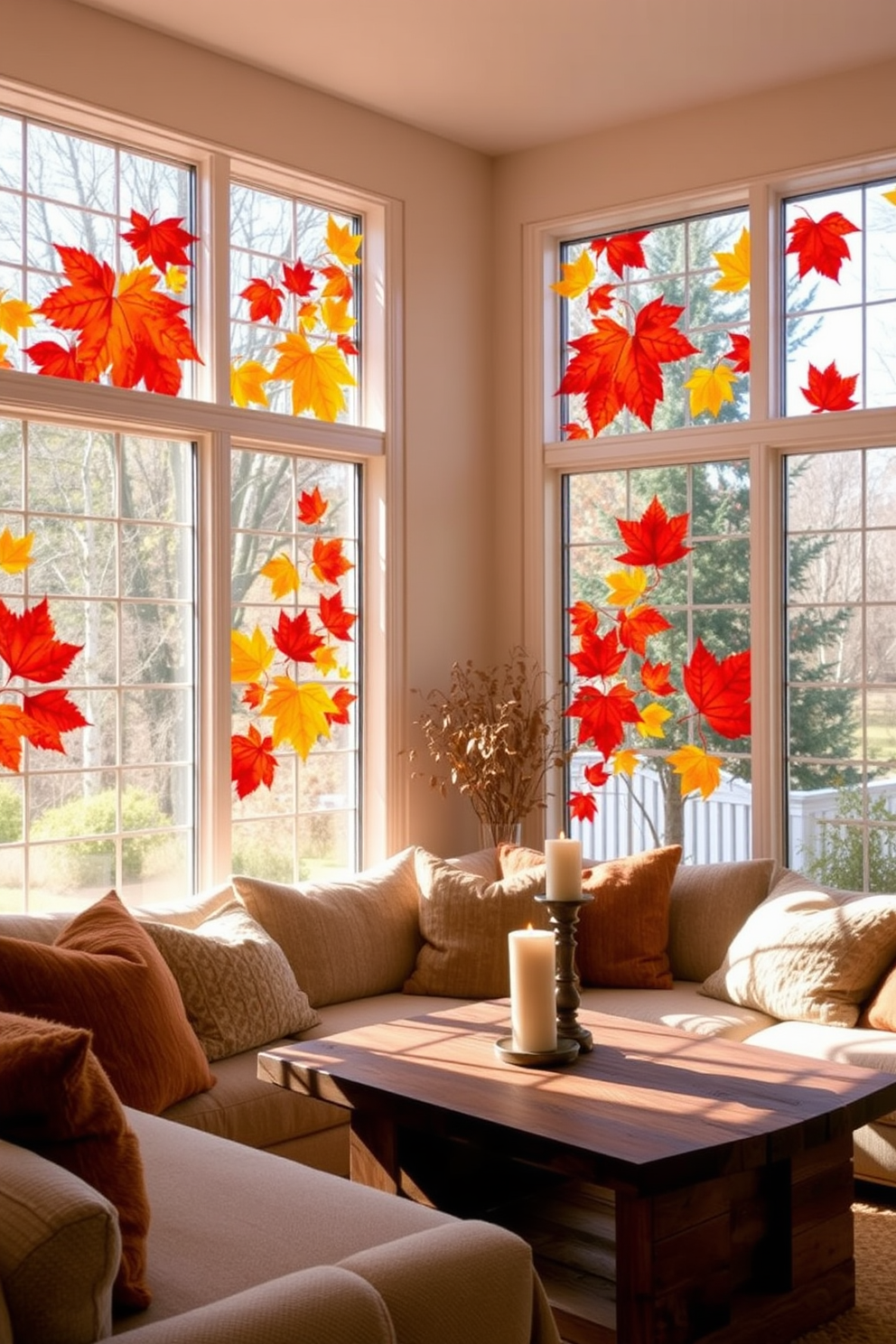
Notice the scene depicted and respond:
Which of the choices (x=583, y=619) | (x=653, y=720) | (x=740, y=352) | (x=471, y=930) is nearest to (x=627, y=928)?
(x=471, y=930)

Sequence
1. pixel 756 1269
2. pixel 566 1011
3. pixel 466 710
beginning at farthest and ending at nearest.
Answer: pixel 466 710 → pixel 566 1011 → pixel 756 1269

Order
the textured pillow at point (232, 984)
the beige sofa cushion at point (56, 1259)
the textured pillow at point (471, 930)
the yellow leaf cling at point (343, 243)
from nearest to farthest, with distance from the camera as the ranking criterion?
the beige sofa cushion at point (56, 1259) < the textured pillow at point (232, 984) < the textured pillow at point (471, 930) < the yellow leaf cling at point (343, 243)

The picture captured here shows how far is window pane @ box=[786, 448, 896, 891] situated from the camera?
5.00m

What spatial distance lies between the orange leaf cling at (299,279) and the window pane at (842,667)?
1852mm

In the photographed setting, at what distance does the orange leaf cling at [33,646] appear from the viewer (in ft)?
14.4

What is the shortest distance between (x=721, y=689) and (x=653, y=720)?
0.31 m

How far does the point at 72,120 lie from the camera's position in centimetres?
450

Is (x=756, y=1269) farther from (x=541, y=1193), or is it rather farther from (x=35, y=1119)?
(x=35, y=1119)

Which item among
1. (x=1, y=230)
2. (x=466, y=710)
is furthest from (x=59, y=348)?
(x=466, y=710)

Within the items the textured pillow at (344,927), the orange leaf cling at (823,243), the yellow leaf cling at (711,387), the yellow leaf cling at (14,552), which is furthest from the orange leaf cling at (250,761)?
the orange leaf cling at (823,243)

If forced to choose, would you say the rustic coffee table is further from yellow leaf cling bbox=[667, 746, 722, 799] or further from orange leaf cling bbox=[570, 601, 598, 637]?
orange leaf cling bbox=[570, 601, 598, 637]

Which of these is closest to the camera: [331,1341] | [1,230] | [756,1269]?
[331,1341]

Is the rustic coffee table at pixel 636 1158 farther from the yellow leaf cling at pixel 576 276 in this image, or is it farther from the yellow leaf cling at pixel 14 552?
the yellow leaf cling at pixel 576 276

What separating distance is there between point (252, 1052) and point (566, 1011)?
3.08 feet
